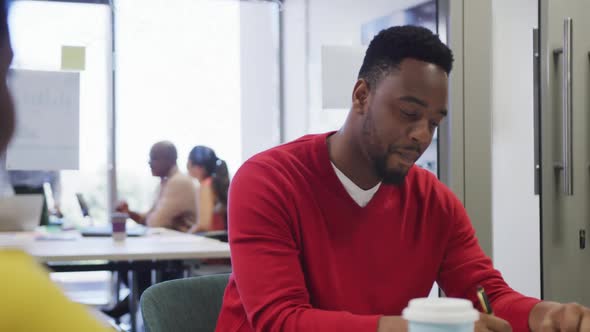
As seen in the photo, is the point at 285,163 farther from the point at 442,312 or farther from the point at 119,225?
the point at 119,225

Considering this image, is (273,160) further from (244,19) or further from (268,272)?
(244,19)

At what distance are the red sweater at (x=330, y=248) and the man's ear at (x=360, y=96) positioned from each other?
0.33ft

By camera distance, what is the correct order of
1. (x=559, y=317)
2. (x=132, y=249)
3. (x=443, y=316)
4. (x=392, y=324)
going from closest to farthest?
(x=443, y=316), (x=392, y=324), (x=559, y=317), (x=132, y=249)

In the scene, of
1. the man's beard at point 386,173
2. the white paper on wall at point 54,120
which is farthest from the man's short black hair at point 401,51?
the white paper on wall at point 54,120

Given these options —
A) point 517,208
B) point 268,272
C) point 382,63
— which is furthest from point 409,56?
point 517,208

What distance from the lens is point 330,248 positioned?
145 cm

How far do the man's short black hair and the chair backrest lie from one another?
569 millimetres

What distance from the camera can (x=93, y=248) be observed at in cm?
340

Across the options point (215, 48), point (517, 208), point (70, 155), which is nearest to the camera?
point (517, 208)

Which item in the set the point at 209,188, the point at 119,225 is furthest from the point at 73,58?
the point at 209,188

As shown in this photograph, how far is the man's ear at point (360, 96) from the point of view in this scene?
1587 millimetres

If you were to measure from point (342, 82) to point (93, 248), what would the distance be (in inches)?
56.3

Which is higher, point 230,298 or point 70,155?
point 70,155

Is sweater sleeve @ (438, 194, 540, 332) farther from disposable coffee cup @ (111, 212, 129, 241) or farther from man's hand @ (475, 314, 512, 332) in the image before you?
disposable coffee cup @ (111, 212, 129, 241)
